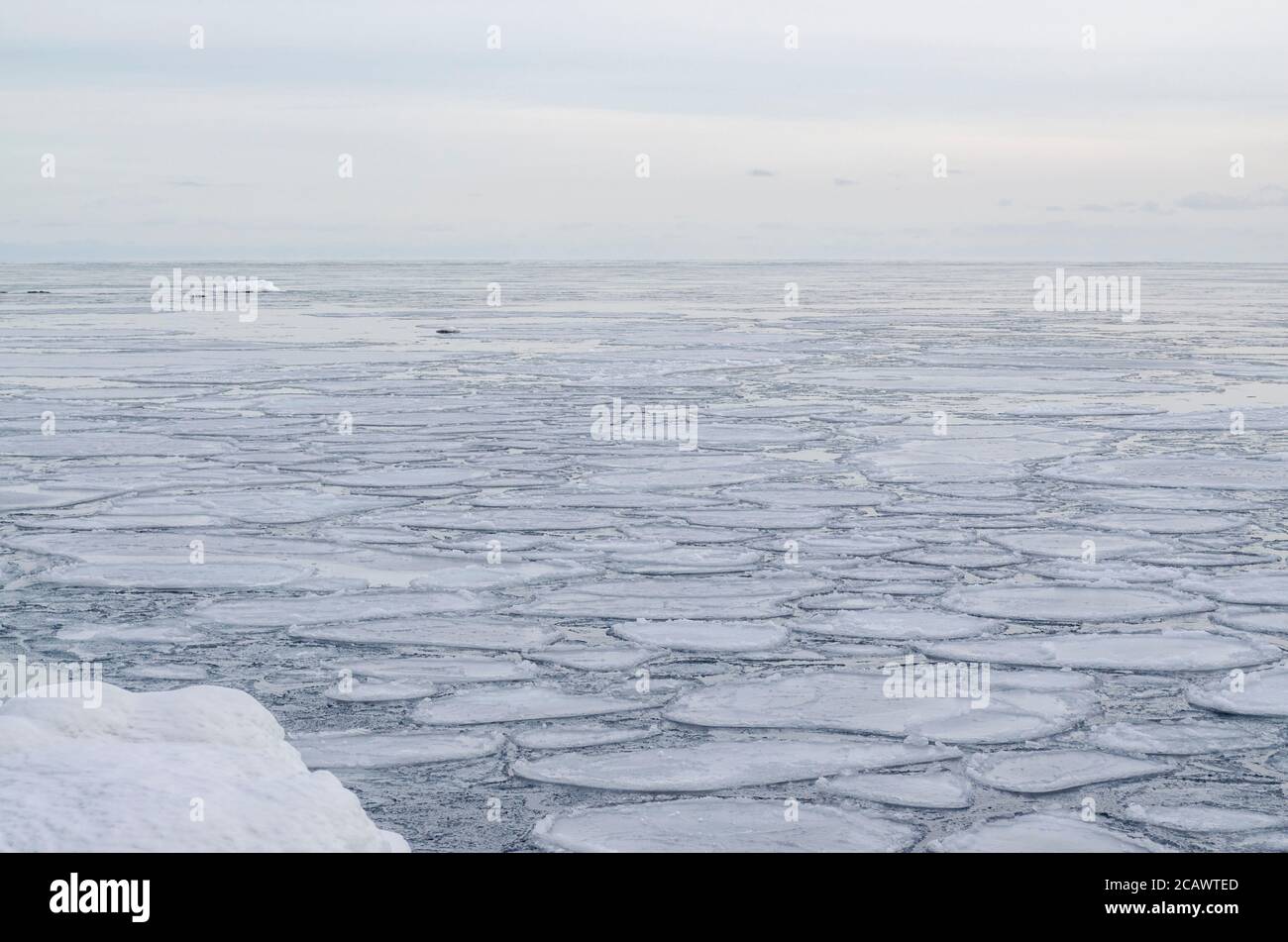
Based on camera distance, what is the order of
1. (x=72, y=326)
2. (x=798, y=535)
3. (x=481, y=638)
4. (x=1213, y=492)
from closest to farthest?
→ (x=481, y=638), (x=798, y=535), (x=1213, y=492), (x=72, y=326)

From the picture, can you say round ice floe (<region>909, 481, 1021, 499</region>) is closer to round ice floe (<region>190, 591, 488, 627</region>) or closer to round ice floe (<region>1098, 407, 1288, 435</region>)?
round ice floe (<region>1098, 407, 1288, 435</region>)

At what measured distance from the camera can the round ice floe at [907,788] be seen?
137 inches

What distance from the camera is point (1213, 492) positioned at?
306 inches

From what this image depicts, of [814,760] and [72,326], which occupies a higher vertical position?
[72,326]

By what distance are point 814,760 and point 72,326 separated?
22845 millimetres

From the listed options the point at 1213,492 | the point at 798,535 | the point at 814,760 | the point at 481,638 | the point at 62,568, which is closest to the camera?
the point at 814,760

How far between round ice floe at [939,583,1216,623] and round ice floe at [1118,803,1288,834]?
1763mm

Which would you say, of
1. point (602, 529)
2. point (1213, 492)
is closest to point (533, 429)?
point (602, 529)

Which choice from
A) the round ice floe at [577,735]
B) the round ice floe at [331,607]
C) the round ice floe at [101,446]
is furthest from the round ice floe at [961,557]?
the round ice floe at [101,446]

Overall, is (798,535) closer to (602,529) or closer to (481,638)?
(602,529)

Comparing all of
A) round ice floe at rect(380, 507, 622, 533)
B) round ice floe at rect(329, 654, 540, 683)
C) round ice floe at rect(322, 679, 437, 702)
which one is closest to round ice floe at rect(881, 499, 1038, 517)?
round ice floe at rect(380, 507, 622, 533)

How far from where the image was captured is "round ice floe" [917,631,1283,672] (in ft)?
15.1

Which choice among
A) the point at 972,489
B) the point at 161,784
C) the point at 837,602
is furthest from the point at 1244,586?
the point at 161,784
